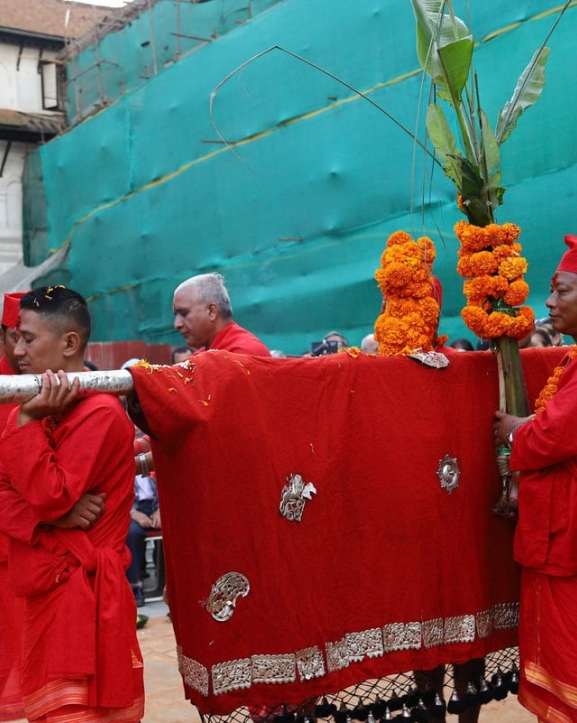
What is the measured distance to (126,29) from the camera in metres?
16.2

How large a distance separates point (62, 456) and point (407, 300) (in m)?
1.59

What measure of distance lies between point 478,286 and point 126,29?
1424 centimetres

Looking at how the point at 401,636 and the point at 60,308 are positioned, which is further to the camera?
the point at 401,636

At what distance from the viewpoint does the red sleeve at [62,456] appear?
260cm

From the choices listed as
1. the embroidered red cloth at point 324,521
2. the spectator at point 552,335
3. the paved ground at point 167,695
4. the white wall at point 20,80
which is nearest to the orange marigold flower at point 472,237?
the embroidered red cloth at point 324,521

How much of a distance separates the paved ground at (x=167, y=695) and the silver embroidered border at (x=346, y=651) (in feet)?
3.44

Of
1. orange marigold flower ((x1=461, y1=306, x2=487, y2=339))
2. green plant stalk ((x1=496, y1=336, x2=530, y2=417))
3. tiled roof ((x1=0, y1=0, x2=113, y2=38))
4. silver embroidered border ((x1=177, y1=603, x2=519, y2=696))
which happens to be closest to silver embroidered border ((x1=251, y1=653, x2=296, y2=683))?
silver embroidered border ((x1=177, y1=603, x2=519, y2=696))

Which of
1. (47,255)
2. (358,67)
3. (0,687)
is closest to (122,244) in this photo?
(47,255)

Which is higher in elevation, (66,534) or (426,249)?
(426,249)

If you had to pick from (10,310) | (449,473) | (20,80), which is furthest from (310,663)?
(20,80)

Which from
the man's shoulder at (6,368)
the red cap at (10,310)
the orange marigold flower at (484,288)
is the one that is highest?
the orange marigold flower at (484,288)

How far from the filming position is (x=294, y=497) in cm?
318

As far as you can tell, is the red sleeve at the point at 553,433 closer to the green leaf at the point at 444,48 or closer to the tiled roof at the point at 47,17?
the green leaf at the point at 444,48

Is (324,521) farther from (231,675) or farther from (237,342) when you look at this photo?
(237,342)
